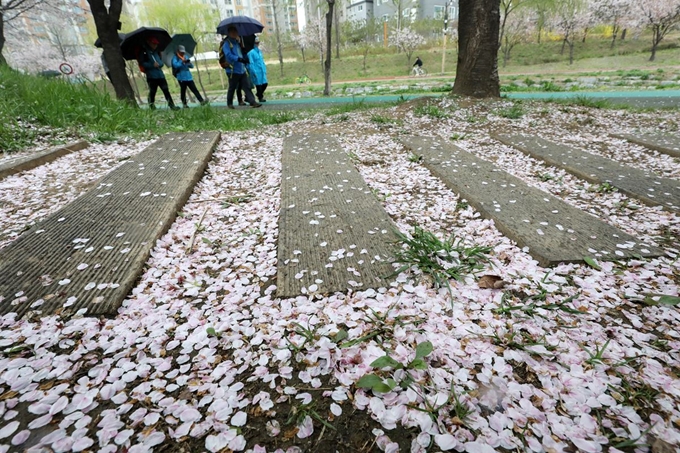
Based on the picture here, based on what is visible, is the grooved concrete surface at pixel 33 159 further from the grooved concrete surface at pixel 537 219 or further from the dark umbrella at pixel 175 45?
the dark umbrella at pixel 175 45

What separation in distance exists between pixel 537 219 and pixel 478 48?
5248 millimetres

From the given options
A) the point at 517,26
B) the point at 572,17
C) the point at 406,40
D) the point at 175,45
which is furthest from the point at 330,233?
the point at 517,26

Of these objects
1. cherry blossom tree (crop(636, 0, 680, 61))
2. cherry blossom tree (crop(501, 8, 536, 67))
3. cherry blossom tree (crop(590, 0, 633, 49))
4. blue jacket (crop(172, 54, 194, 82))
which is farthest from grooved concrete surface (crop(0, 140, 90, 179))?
cherry blossom tree (crop(590, 0, 633, 49))

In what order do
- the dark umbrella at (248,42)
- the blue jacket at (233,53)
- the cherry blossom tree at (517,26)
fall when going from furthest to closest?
1. the cherry blossom tree at (517,26)
2. the dark umbrella at (248,42)
3. the blue jacket at (233,53)

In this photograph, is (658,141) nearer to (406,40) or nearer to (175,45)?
(175,45)

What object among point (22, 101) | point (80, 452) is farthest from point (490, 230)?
point (22, 101)

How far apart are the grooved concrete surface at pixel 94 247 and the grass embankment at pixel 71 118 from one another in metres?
2.26

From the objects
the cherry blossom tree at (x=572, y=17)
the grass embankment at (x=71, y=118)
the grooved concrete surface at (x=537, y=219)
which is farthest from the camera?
the cherry blossom tree at (x=572, y=17)

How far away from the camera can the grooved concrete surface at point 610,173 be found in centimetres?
249

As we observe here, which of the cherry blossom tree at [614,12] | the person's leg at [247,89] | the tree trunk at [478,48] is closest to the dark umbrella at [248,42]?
the person's leg at [247,89]

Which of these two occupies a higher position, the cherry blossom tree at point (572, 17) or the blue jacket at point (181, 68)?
the cherry blossom tree at point (572, 17)

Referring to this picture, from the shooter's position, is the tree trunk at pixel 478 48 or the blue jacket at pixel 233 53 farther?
the blue jacket at pixel 233 53

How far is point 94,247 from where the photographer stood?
1.80m

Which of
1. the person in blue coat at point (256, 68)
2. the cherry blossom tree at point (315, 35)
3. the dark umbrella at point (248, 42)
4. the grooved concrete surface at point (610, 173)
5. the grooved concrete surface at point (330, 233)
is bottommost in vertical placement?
the grooved concrete surface at point (610, 173)
